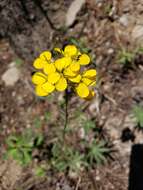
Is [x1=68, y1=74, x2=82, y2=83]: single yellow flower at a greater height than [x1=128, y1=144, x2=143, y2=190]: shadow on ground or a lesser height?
greater

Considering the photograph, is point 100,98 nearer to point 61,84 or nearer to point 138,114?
point 138,114

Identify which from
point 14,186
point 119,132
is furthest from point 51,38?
point 14,186

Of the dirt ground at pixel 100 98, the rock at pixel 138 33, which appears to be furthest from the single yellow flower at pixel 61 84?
the rock at pixel 138 33

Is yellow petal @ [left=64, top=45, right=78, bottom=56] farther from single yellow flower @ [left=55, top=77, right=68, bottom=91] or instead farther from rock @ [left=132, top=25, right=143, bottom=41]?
rock @ [left=132, top=25, right=143, bottom=41]

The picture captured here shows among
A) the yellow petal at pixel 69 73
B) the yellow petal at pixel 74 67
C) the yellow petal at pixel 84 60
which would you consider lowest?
the yellow petal at pixel 69 73

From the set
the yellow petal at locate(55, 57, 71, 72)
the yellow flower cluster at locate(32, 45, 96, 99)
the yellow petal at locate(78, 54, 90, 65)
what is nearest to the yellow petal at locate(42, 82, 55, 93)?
the yellow flower cluster at locate(32, 45, 96, 99)

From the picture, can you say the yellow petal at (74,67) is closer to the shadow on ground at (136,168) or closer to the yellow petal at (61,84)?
the yellow petal at (61,84)

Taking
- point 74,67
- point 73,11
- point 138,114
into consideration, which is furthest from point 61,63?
point 73,11
